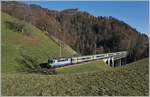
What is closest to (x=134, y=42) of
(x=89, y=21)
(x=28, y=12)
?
(x=89, y=21)

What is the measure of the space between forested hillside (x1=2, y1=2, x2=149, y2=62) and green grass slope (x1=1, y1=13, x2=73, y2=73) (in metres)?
24.8

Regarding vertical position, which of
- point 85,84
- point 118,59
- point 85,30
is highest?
point 85,30

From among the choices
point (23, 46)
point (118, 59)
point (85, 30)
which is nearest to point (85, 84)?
point (23, 46)

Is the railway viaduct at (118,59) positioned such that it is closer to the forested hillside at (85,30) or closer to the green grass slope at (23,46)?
the forested hillside at (85,30)

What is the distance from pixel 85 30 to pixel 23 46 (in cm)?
8742

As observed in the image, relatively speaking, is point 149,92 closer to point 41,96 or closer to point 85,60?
point 41,96

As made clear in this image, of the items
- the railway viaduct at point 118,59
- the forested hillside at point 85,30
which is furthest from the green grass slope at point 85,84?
the forested hillside at point 85,30

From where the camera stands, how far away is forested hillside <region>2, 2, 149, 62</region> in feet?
400

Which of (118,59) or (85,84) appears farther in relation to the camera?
(118,59)

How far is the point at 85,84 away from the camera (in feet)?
51.8

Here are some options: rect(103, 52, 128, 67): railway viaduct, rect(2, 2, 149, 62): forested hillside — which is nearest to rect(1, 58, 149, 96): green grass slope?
rect(103, 52, 128, 67): railway viaduct

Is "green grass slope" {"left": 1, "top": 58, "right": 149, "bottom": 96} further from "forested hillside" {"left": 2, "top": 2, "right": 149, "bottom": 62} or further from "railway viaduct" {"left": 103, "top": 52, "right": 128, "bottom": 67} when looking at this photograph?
"forested hillside" {"left": 2, "top": 2, "right": 149, "bottom": 62}

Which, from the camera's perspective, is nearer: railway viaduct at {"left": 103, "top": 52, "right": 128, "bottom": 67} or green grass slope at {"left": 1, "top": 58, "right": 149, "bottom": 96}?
green grass slope at {"left": 1, "top": 58, "right": 149, "bottom": 96}

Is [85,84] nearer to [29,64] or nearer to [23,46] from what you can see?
[29,64]
